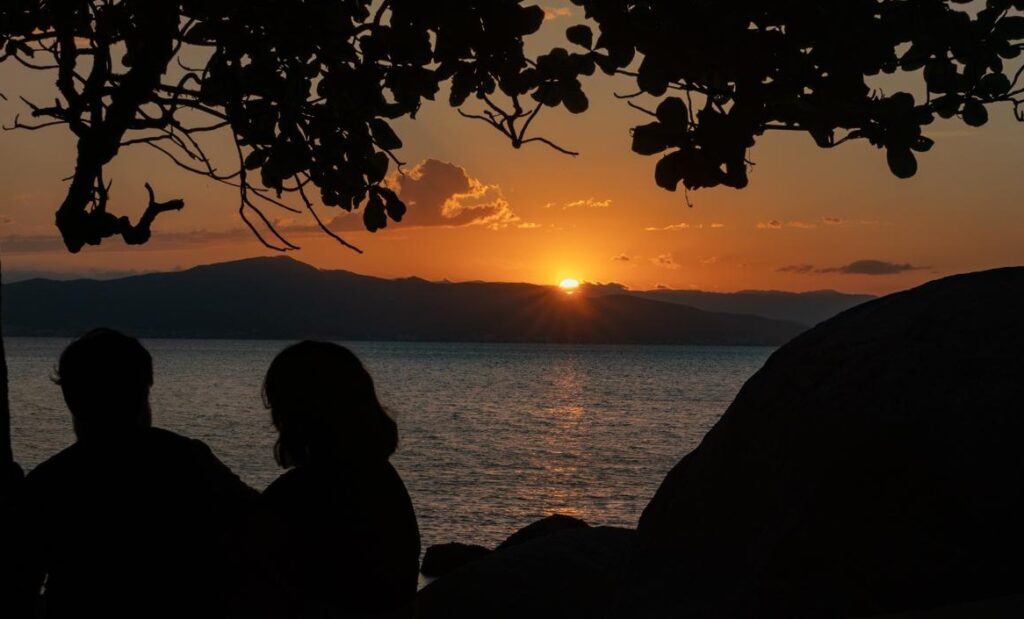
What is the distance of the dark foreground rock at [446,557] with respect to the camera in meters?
22.9

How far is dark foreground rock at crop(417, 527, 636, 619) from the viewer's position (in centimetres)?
1012

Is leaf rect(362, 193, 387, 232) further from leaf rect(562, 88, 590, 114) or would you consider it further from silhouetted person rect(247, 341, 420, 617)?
silhouetted person rect(247, 341, 420, 617)

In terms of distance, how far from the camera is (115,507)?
3914 millimetres

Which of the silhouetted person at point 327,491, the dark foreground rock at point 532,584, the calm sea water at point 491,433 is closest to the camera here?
the silhouetted person at point 327,491

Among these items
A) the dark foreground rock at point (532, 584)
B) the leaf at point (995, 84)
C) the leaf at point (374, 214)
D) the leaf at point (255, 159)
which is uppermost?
the leaf at point (995, 84)

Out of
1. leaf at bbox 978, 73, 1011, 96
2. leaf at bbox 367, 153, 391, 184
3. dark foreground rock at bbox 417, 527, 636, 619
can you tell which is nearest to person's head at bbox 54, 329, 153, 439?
leaf at bbox 367, 153, 391, 184

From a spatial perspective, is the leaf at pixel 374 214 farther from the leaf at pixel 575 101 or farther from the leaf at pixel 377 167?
the leaf at pixel 575 101

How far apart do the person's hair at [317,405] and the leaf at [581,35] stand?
2.60 meters

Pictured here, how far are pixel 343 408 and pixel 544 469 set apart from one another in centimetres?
4549

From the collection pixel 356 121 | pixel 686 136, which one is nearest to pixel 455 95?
pixel 356 121

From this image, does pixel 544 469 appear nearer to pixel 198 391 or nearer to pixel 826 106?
pixel 826 106

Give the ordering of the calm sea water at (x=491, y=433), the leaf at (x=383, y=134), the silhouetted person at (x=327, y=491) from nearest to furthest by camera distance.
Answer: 1. the silhouetted person at (x=327, y=491)
2. the leaf at (x=383, y=134)
3. the calm sea water at (x=491, y=433)

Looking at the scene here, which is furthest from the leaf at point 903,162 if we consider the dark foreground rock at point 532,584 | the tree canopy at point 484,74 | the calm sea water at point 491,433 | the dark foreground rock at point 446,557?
the dark foreground rock at point 446,557

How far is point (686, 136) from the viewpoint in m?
5.49
